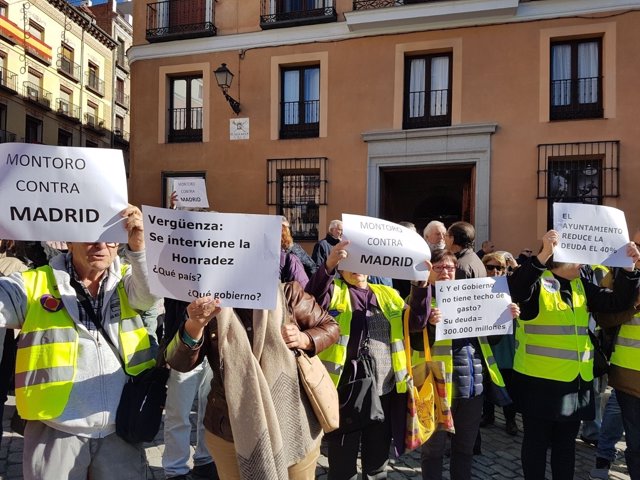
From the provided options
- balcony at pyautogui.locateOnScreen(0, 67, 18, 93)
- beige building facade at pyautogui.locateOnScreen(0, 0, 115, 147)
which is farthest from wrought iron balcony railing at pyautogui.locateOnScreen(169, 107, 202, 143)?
balcony at pyautogui.locateOnScreen(0, 67, 18, 93)

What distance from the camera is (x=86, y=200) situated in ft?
7.32

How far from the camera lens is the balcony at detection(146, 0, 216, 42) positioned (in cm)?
1323

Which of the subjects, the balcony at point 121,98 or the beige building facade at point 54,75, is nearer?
the beige building facade at point 54,75

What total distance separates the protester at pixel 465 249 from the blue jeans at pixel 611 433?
150 centimetres

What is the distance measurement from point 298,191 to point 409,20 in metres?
4.73

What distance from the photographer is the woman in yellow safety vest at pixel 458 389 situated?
3.28 meters

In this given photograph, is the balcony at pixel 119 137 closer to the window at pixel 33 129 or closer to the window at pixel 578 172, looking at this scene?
the window at pixel 33 129

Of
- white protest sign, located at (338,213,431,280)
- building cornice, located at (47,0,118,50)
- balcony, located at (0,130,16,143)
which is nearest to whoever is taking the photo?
white protest sign, located at (338,213,431,280)

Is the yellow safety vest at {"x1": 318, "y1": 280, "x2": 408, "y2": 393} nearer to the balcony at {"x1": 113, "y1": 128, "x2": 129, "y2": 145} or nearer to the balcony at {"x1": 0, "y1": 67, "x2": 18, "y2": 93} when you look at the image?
the balcony at {"x1": 0, "y1": 67, "x2": 18, "y2": 93}

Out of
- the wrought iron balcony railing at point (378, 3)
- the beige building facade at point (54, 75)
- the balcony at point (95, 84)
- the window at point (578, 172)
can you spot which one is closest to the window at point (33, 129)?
the beige building facade at point (54, 75)

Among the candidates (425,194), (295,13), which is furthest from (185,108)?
(425,194)

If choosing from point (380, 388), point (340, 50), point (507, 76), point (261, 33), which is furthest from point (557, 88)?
point (380, 388)

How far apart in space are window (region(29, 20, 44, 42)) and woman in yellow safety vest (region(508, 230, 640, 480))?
29566 mm

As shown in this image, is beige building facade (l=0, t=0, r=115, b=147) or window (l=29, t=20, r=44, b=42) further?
window (l=29, t=20, r=44, b=42)
